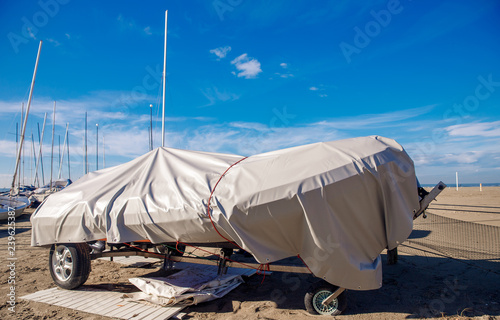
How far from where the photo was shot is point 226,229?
4.10 m

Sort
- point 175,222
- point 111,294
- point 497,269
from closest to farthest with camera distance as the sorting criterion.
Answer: point 175,222
point 111,294
point 497,269

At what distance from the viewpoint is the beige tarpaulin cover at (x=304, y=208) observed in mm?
3881

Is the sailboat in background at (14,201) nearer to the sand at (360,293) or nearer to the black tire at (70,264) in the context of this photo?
the sand at (360,293)

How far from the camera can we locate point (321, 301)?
4266mm

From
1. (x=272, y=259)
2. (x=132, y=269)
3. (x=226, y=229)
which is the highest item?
(x=226, y=229)

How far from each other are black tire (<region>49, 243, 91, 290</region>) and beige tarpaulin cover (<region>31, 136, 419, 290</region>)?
114 cm

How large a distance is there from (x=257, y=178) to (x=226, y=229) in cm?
82

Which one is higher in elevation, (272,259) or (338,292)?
(272,259)

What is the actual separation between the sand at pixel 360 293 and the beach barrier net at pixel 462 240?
0.42 metres

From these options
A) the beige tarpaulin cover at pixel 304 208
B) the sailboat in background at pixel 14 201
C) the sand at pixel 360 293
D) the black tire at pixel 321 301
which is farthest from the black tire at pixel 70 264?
the sailboat in background at pixel 14 201

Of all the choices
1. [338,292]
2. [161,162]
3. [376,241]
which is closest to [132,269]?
[161,162]

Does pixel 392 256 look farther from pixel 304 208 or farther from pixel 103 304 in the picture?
pixel 103 304

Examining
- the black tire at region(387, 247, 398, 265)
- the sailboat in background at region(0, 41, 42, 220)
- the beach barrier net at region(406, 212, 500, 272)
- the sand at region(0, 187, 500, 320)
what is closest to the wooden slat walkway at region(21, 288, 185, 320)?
the sand at region(0, 187, 500, 320)

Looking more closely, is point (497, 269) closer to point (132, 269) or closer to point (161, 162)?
point (161, 162)
